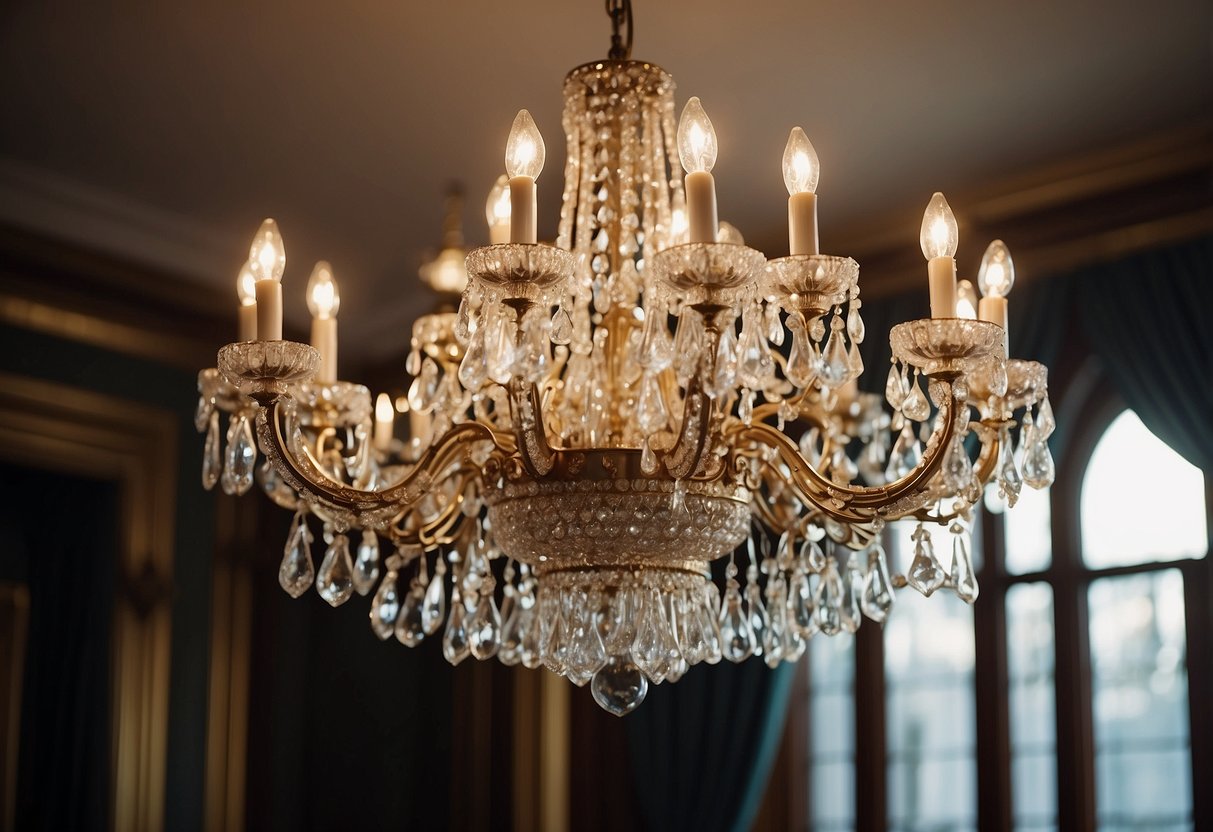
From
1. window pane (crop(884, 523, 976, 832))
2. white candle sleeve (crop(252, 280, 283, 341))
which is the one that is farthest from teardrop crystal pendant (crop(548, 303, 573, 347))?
window pane (crop(884, 523, 976, 832))

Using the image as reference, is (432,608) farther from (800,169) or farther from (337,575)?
(800,169)

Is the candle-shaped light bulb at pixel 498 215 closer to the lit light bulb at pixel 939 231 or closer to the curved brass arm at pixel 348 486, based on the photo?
the curved brass arm at pixel 348 486

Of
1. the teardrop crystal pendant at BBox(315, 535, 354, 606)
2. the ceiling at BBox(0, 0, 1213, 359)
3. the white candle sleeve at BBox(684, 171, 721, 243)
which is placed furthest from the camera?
the ceiling at BBox(0, 0, 1213, 359)

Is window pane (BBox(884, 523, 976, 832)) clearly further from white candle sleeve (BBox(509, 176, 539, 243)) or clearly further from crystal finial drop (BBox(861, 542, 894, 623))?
white candle sleeve (BBox(509, 176, 539, 243))

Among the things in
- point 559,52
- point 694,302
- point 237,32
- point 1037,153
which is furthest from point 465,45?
point 694,302

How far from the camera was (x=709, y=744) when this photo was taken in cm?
389

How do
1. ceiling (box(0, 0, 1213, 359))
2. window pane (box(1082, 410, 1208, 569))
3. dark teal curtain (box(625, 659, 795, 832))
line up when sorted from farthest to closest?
dark teal curtain (box(625, 659, 795, 832)), window pane (box(1082, 410, 1208, 569)), ceiling (box(0, 0, 1213, 359))

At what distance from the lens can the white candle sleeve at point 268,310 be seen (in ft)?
5.98

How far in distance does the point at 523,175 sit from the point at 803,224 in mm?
317

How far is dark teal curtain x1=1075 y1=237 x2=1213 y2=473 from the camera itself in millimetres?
3256

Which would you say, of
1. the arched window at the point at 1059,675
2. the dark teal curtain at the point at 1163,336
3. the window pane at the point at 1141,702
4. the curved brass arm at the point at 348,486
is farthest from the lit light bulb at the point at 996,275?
the window pane at the point at 1141,702

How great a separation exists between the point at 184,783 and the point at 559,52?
2246 mm

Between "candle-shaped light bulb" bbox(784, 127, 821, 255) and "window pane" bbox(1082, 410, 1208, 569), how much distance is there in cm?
195

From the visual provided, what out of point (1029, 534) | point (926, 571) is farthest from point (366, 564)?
point (1029, 534)
